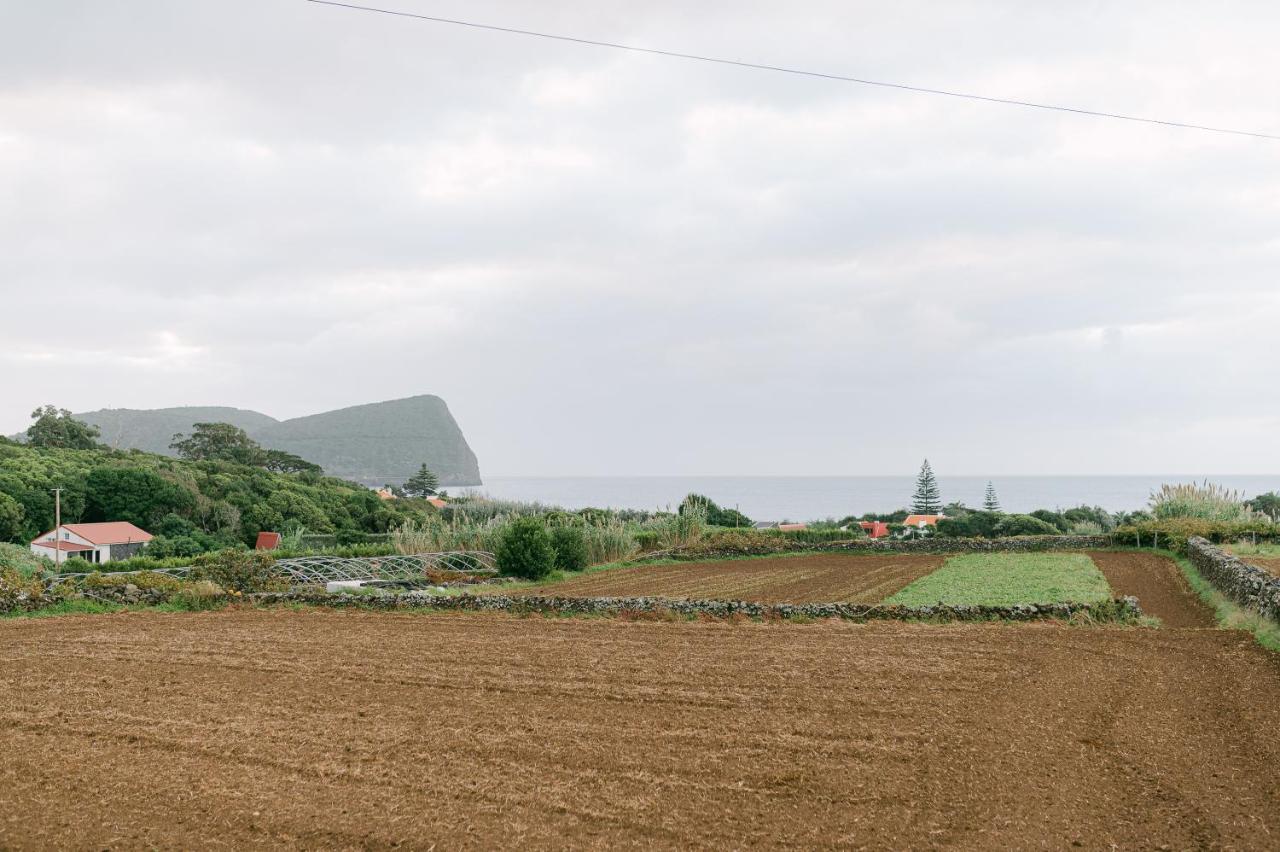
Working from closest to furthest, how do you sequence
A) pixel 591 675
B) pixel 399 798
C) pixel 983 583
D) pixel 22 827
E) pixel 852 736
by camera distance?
pixel 22 827, pixel 399 798, pixel 852 736, pixel 591 675, pixel 983 583

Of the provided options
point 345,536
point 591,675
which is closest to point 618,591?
point 591,675

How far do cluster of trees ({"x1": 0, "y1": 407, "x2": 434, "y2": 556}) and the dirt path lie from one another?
2323 cm

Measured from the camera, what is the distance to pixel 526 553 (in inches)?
786

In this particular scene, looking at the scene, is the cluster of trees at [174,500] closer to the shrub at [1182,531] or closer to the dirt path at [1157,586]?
the dirt path at [1157,586]

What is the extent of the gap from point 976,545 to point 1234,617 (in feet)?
54.9

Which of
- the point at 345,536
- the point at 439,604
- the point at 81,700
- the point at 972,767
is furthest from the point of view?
the point at 345,536

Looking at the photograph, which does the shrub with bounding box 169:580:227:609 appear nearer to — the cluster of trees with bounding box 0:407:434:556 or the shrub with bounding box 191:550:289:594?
the shrub with bounding box 191:550:289:594

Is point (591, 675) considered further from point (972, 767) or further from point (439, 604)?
point (439, 604)

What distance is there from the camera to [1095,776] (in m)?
5.36

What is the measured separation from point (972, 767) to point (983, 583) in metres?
13.1

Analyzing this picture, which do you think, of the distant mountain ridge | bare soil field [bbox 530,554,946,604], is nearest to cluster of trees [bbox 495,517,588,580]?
bare soil field [bbox 530,554,946,604]

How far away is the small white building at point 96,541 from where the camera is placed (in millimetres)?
28681

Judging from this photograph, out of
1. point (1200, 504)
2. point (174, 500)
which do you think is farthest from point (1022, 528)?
point (174, 500)

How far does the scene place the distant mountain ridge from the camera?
98.6m
